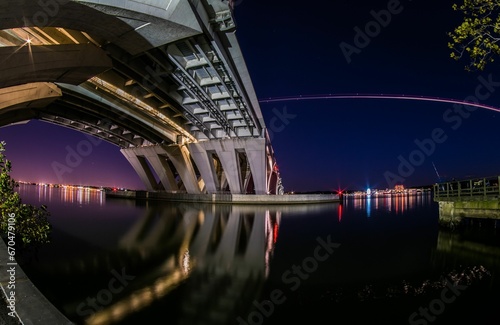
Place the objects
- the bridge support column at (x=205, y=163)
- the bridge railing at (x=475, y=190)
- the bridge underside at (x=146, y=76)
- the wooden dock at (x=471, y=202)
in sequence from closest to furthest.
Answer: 1. the bridge underside at (x=146, y=76)
2. the wooden dock at (x=471, y=202)
3. the bridge railing at (x=475, y=190)
4. the bridge support column at (x=205, y=163)

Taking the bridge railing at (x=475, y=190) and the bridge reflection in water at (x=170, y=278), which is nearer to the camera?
the bridge reflection in water at (x=170, y=278)

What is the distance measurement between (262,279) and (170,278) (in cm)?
251

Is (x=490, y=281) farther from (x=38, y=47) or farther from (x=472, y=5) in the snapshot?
(x=38, y=47)

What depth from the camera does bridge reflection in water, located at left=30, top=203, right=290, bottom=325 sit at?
588 cm

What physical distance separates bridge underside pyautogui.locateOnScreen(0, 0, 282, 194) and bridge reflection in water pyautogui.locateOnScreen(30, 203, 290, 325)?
7.36m

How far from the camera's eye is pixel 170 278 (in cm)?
791

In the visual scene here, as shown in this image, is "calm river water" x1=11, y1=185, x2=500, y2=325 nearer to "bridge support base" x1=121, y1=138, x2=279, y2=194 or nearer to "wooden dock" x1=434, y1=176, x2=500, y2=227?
"wooden dock" x1=434, y1=176, x2=500, y2=227

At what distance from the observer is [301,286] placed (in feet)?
25.1

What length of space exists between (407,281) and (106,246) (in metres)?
10.8

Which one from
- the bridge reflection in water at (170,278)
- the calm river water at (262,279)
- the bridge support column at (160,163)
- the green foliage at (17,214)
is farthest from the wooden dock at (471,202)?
the bridge support column at (160,163)

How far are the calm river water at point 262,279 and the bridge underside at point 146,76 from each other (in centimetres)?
738

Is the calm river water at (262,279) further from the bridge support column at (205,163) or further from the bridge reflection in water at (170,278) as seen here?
the bridge support column at (205,163)

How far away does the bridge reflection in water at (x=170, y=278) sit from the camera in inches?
232

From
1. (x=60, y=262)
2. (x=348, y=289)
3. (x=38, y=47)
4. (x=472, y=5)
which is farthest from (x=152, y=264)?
(x=472, y=5)
